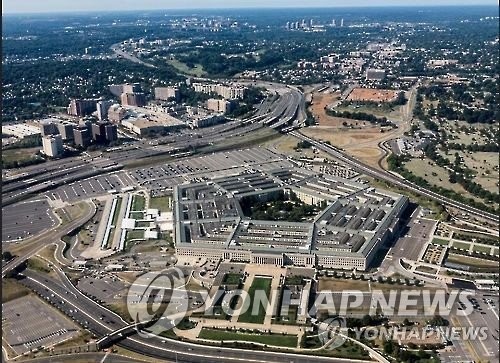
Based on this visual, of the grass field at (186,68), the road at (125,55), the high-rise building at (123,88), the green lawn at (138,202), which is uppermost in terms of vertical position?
the green lawn at (138,202)

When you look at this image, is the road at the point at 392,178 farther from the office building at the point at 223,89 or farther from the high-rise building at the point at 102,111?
the high-rise building at the point at 102,111

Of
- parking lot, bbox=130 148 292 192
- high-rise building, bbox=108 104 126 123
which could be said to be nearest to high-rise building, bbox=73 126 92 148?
high-rise building, bbox=108 104 126 123

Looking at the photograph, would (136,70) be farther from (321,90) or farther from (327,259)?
(327,259)

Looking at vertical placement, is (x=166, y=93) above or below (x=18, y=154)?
below

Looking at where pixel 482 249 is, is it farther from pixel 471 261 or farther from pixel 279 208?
pixel 279 208

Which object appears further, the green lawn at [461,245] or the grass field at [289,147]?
the grass field at [289,147]

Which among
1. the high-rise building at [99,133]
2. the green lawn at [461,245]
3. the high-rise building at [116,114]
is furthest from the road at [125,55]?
the green lawn at [461,245]

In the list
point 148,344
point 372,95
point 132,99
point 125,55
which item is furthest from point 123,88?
point 148,344

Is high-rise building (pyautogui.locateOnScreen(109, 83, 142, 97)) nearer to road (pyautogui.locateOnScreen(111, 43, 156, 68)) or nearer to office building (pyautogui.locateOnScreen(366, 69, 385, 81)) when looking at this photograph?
road (pyautogui.locateOnScreen(111, 43, 156, 68))
